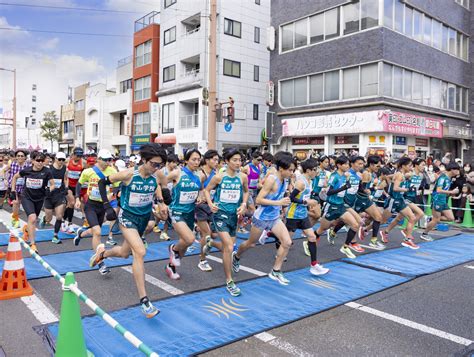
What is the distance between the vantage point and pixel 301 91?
23.4m

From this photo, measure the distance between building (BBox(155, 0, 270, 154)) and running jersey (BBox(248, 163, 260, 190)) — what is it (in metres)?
17.2

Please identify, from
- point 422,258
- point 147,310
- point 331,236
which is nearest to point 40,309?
point 147,310

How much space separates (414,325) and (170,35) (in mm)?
30635

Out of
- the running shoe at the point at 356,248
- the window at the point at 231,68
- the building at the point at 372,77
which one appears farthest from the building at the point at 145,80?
the running shoe at the point at 356,248

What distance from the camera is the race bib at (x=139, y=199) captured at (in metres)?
5.00

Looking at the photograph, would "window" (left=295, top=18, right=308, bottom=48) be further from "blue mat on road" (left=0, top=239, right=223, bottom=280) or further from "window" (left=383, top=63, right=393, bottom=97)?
"blue mat on road" (left=0, top=239, right=223, bottom=280)

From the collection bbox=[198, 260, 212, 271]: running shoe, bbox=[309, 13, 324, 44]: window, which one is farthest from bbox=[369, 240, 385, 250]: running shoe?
bbox=[309, 13, 324, 44]: window

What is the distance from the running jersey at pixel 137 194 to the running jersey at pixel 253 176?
5.95 meters

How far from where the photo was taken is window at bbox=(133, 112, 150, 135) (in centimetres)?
3425

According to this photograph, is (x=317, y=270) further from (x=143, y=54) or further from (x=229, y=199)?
(x=143, y=54)

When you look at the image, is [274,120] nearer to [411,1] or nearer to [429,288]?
[411,1]

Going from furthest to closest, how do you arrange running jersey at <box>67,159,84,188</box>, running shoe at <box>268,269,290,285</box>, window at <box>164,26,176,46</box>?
window at <box>164,26,176,46</box>, running jersey at <box>67,159,84,188</box>, running shoe at <box>268,269,290,285</box>

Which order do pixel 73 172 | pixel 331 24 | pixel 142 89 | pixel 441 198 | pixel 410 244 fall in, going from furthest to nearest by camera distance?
pixel 142 89 < pixel 331 24 < pixel 73 172 < pixel 441 198 < pixel 410 244

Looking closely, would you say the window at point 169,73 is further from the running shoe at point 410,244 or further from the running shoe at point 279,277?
the running shoe at point 279,277
